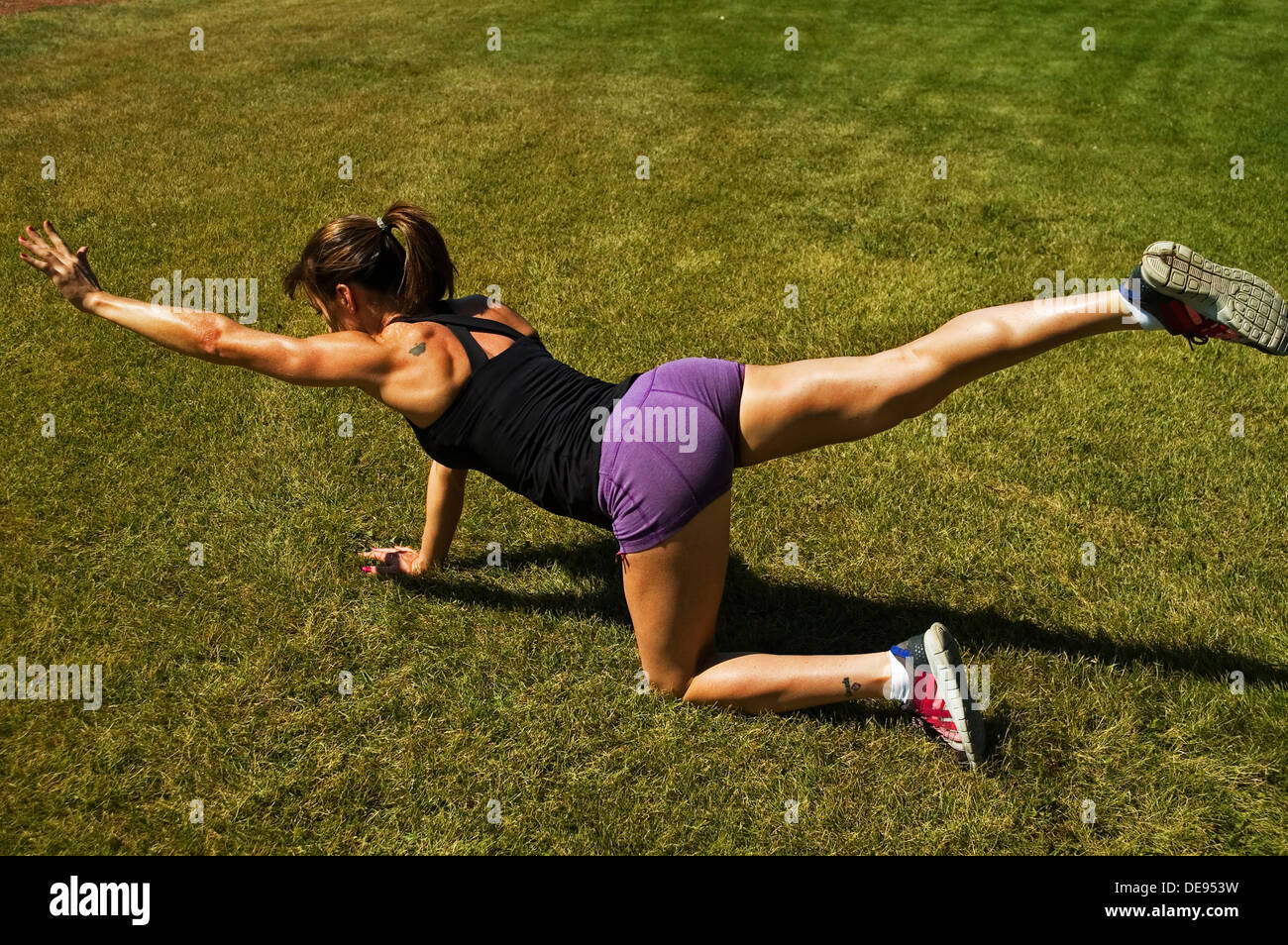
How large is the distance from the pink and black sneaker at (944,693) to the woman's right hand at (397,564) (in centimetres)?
221

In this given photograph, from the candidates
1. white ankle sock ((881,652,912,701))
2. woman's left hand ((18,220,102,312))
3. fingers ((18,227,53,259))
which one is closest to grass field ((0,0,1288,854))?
white ankle sock ((881,652,912,701))

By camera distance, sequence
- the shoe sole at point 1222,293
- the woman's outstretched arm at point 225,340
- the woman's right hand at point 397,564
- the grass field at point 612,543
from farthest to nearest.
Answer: the woman's right hand at point 397,564 < the grass field at point 612,543 < the woman's outstretched arm at point 225,340 < the shoe sole at point 1222,293

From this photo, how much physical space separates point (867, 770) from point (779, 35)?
12.8 metres

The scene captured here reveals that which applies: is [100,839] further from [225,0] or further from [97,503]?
[225,0]

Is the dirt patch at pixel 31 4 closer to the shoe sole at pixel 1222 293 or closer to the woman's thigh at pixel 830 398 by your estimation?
the woman's thigh at pixel 830 398

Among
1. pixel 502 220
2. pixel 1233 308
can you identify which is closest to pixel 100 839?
pixel 1233 308

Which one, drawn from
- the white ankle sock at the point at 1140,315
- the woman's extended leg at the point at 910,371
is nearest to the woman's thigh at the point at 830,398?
the woman's extended leg at the point at 910,371

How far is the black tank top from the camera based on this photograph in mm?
3664

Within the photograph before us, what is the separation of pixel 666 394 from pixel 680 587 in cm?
70

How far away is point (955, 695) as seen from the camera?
3574mm

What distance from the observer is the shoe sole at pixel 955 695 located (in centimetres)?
358

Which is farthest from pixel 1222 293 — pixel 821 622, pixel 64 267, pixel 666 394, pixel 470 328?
pixel 64 267

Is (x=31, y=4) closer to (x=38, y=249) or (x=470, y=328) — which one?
(x=38, y=249)

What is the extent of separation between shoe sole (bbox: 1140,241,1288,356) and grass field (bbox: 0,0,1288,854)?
145 centimetres
